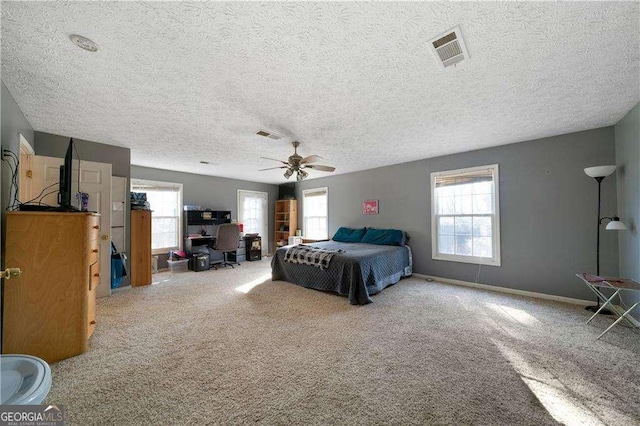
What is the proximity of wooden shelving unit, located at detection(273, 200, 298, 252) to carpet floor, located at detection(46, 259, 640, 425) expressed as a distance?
13.4 feet

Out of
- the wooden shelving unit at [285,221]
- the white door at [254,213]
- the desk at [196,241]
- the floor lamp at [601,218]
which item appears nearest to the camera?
the floor lamp at [601,218]

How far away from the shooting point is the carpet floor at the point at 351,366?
1528mm

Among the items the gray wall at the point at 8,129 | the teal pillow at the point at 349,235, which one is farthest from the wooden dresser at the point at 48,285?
the teal pillow at the point at 349,235

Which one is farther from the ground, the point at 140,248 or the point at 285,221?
the point at 285,221

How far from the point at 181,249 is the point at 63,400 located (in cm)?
463

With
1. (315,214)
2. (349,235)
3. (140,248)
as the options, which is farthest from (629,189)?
(140,248)

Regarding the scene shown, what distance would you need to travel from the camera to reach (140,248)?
4.30 m

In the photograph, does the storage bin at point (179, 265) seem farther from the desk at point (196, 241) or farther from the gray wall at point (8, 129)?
the gray wall at point (8, 129)

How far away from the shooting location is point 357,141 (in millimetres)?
3801

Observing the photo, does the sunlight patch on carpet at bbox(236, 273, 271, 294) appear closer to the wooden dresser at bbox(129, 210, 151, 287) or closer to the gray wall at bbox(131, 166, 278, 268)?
the wooden dresser at bbox(129, 210, 151, 287)

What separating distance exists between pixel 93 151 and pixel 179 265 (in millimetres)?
2974

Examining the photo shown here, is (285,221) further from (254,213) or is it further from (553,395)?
(553,395)

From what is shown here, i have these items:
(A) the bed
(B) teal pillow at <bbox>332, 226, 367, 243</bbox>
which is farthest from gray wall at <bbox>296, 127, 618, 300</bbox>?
(B) teal pillow at <bbox>332, 226, 367, 243</bbox>

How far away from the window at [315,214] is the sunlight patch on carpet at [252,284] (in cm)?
230
